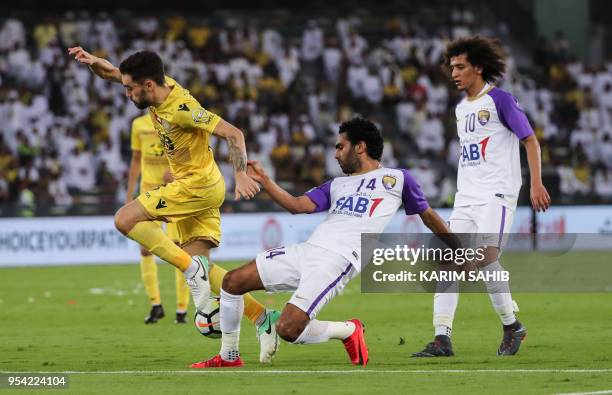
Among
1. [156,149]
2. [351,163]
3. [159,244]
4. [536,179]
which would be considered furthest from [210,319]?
[156,149]

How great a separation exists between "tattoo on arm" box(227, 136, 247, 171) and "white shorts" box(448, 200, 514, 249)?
2022 mm

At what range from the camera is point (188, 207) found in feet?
35.9

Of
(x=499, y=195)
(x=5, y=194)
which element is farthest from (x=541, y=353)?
(x=5, y=194)

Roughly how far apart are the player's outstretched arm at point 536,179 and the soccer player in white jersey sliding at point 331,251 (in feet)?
2.64

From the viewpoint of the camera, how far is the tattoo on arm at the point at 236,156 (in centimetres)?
961

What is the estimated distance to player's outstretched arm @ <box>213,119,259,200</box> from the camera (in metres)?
9.23

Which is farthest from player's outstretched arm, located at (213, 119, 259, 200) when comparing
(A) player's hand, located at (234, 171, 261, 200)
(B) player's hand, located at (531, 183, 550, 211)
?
(B) player's hand, located at (531, 183, 550, 211)

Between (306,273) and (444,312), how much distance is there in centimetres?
156

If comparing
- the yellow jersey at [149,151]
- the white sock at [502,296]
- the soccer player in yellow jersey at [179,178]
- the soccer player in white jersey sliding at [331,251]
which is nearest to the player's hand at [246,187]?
the soccer player in white jersey sliding at [331,251]

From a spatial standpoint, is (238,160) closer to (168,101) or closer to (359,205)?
(359,205)

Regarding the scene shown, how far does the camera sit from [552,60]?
118ft

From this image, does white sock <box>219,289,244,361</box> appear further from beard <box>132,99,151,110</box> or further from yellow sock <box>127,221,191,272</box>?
beard <box>132,99,151,110</box>

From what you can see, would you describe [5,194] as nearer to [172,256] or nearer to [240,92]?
[240,92]

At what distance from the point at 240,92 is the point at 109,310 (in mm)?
15804
